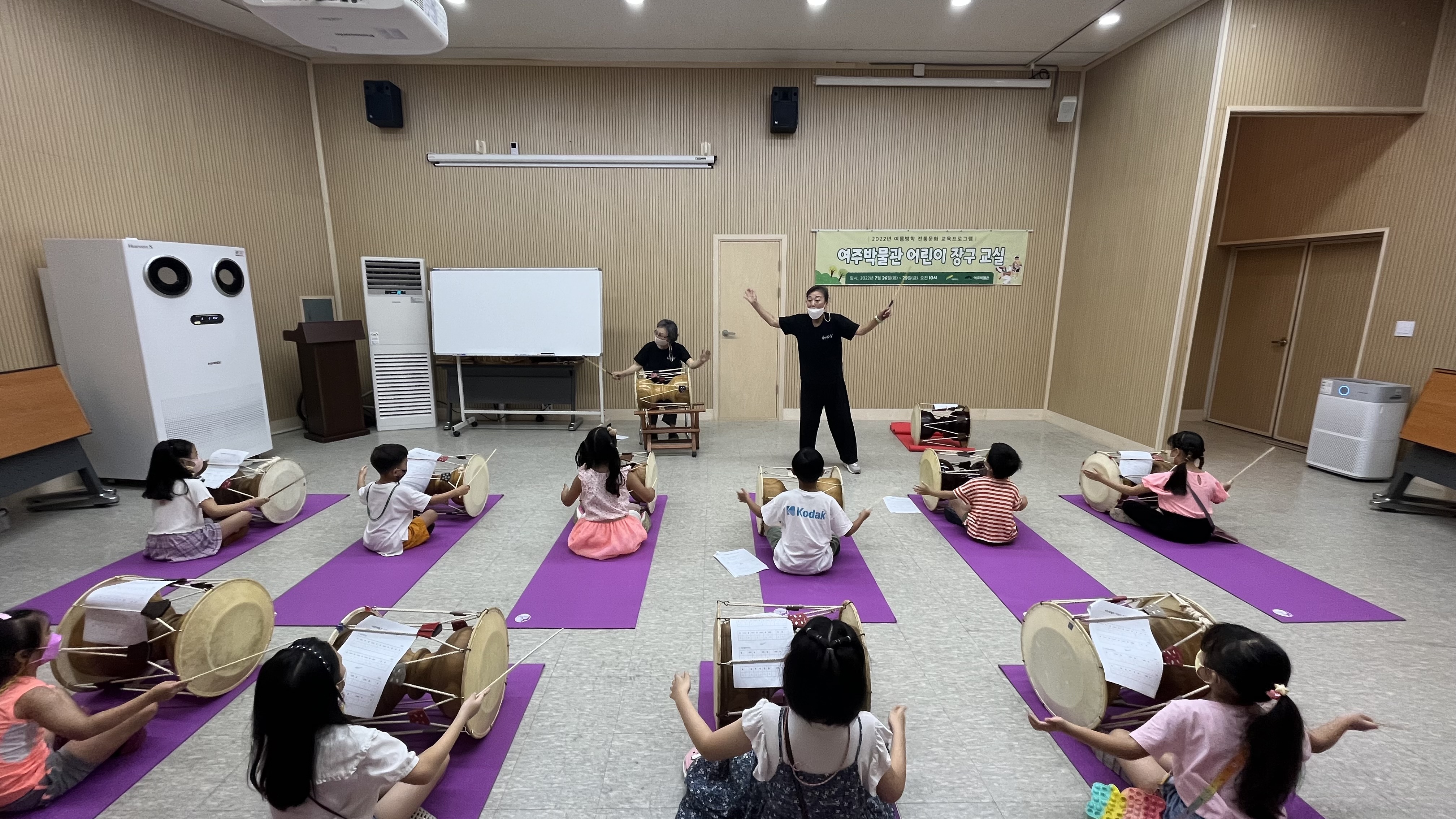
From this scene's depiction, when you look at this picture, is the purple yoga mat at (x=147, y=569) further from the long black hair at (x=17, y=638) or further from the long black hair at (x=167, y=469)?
the long black hair at (x=17, y=638)

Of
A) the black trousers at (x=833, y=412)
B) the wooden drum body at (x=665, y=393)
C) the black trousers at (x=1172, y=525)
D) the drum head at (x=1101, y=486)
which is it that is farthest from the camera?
the wooden drum body at (x=665, y=393)

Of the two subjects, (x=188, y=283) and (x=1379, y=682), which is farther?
(x=188, y=283)

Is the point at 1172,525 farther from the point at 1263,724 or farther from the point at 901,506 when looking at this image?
the point at 1263,724

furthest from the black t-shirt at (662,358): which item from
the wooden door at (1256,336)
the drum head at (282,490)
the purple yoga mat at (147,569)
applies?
the wooden door at (1256,336)

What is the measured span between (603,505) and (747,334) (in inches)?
159

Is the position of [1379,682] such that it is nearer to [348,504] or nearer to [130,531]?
[348,504]

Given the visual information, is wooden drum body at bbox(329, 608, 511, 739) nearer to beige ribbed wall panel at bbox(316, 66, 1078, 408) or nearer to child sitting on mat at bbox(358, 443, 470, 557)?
child sitting on mat at bbox(358, 443, 470, 557)

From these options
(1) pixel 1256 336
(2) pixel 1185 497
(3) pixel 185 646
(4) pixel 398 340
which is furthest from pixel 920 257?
(3) pixel 185 646

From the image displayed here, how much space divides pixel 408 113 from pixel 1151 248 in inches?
312

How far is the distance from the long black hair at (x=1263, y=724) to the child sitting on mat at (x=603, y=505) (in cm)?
280

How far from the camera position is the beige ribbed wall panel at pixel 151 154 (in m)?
4.35

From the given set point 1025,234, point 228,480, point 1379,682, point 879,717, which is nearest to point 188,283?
point 228,480

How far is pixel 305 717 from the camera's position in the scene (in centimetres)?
132

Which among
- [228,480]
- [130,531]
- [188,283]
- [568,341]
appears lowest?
[130,531]
